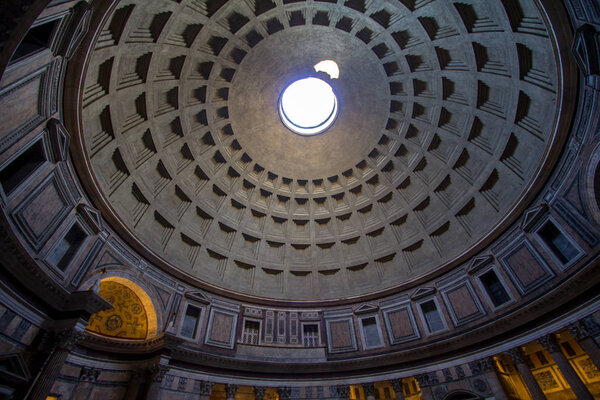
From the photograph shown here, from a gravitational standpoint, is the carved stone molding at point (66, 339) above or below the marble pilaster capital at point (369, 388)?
above

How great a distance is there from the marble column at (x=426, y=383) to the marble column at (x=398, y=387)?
3.80 feet

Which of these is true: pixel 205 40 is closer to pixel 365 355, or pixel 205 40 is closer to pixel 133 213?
pixel 133 213

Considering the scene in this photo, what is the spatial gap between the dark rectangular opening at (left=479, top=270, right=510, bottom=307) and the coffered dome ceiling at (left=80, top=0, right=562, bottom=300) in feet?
6.71

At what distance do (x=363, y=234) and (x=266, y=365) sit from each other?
13.2 m

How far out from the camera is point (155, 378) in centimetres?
1595

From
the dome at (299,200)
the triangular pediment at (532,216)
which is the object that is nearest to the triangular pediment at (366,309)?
the dome at (299,200)

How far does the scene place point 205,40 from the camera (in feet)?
64.5

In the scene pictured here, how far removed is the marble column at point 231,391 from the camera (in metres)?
18.5

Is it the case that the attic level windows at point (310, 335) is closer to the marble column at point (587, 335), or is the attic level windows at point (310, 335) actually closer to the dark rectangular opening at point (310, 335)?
the dark rectangular opening at point (310, 335)

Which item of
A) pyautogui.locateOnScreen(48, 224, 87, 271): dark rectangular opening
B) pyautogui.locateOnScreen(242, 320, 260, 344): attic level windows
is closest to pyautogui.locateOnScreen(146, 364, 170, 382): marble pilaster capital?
pyautogui.locateOnScreen(242, 320, 260, 344): attic level windows

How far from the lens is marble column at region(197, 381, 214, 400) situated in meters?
17.6

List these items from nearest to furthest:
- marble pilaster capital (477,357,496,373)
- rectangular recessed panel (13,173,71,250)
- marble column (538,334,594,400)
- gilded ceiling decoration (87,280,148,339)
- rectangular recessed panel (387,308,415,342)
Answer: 1. rectangular recessed panel (13,173,71,250)
2. marble column (538,334,594,400)
3. marble pilaster capital (477,357,496,373)
4. gilded ceiling decoration (87,280,148,339)
5. rectangular recessed panel (387,308,415,342)

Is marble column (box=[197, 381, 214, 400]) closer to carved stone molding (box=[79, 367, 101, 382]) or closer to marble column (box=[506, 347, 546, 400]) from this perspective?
carved stone molding (box=[79, 367, 101, 382])

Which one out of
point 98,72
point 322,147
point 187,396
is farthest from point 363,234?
point 98,72
